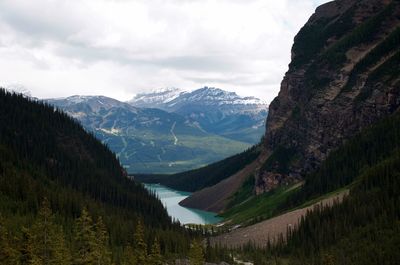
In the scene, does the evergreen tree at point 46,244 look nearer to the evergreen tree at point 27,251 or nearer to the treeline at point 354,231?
the evergreen tree at point 27,251

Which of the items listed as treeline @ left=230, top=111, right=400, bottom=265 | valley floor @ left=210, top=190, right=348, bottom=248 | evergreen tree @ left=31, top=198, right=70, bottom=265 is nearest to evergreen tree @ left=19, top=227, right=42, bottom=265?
evergreen tree @ left=31, top=198, right=70, bottom=265

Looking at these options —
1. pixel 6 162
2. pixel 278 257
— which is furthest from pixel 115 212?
pixel 278 257

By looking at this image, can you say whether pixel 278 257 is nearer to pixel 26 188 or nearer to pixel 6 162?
pixel 26 188

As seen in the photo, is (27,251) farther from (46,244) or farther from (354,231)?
(354,231)

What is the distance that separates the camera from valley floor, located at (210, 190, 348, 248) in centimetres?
17300

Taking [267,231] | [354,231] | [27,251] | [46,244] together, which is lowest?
[267,231]

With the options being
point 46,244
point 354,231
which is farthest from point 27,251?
point 354,231

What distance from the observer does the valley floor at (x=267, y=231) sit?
173000 millimetres

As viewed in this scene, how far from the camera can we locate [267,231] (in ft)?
585

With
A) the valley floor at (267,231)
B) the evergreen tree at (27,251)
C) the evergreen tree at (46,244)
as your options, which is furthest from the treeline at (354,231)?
the evergreen tree at (27,251)

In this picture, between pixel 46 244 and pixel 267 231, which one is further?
pixel 267 231

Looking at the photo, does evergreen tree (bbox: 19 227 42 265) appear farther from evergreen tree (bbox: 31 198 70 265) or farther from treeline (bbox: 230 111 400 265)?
treeline (bbox: 230 111 400 265)

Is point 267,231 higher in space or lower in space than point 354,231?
lower

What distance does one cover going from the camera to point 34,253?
79.4 metres
